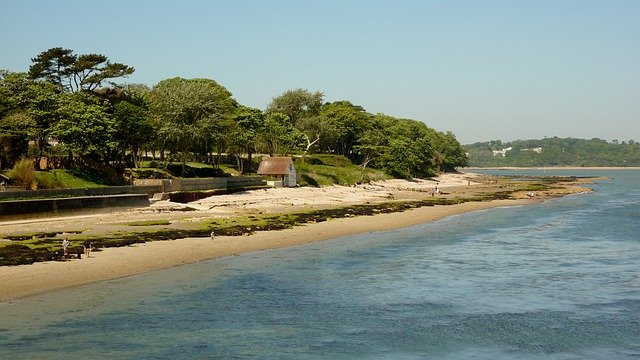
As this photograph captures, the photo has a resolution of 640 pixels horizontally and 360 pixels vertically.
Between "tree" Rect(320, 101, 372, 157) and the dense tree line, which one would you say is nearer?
→ the dense tree line

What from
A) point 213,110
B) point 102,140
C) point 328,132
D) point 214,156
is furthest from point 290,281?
point 328,132

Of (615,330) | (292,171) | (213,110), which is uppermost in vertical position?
(213,110)

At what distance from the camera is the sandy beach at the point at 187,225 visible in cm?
3322

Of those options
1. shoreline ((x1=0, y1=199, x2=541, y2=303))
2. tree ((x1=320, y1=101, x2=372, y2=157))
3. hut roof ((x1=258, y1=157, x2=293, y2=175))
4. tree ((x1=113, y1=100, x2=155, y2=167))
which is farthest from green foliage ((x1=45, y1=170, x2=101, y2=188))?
tree ((x1=320, y1=101, x2=372, y2=157))

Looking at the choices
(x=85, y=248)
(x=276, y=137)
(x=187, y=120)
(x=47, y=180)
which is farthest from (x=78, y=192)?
(x=276, y=137)

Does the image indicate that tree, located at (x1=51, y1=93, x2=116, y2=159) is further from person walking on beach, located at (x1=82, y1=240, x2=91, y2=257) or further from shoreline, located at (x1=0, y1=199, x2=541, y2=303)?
person walking on beach, located at (x1=82, y1=240, x2=91, y2=257)

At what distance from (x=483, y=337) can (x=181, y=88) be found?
71.4 metres

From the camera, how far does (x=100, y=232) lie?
154 feet

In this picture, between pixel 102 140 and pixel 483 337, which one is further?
pixel 102 140

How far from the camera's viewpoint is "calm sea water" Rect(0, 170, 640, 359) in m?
24.0

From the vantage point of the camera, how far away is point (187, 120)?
8538 cm

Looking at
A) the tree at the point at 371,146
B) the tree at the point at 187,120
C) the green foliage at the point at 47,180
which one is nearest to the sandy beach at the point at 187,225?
the green foliage at the point at 47,180

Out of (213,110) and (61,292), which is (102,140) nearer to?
(213,110)

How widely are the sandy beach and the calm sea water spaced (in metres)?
1.56
